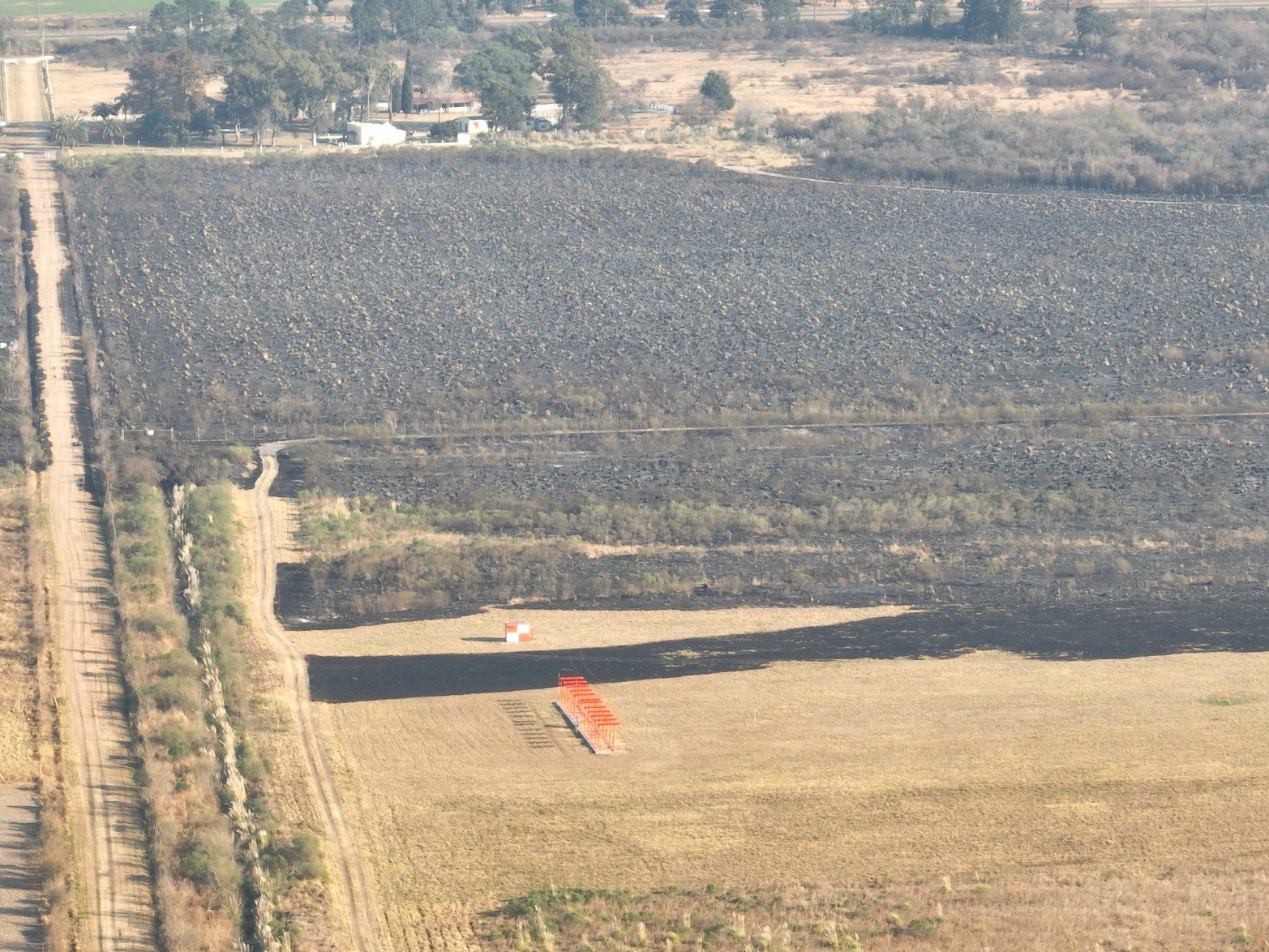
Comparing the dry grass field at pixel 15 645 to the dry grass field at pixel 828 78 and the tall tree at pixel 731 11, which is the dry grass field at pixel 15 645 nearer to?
the dry grass field at pixel 828 78

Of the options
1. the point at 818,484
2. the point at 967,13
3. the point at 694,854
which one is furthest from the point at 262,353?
the point at 967,13

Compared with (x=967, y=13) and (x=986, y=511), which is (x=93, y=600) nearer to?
(x=986, y=511)

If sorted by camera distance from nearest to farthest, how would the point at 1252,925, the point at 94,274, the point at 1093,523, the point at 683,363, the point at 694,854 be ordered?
the point at 1252,925 < the point at 694,854 < the point at 1093,523 < the point at 683,363 < the point at 94,274

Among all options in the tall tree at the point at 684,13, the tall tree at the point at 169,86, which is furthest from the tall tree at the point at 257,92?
the tall tree at the point at 684,13

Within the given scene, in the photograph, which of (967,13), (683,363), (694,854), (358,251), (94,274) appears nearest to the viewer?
(694,854)

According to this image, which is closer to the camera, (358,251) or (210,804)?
(210,804)

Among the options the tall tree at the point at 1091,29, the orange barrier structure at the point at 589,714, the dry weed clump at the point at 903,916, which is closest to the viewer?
the dry weed clump at the point at 903,916

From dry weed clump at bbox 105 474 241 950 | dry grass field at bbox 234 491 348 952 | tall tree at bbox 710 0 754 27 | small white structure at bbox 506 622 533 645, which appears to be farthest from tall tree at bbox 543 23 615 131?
small white structure at bbox 506 622 533 645
